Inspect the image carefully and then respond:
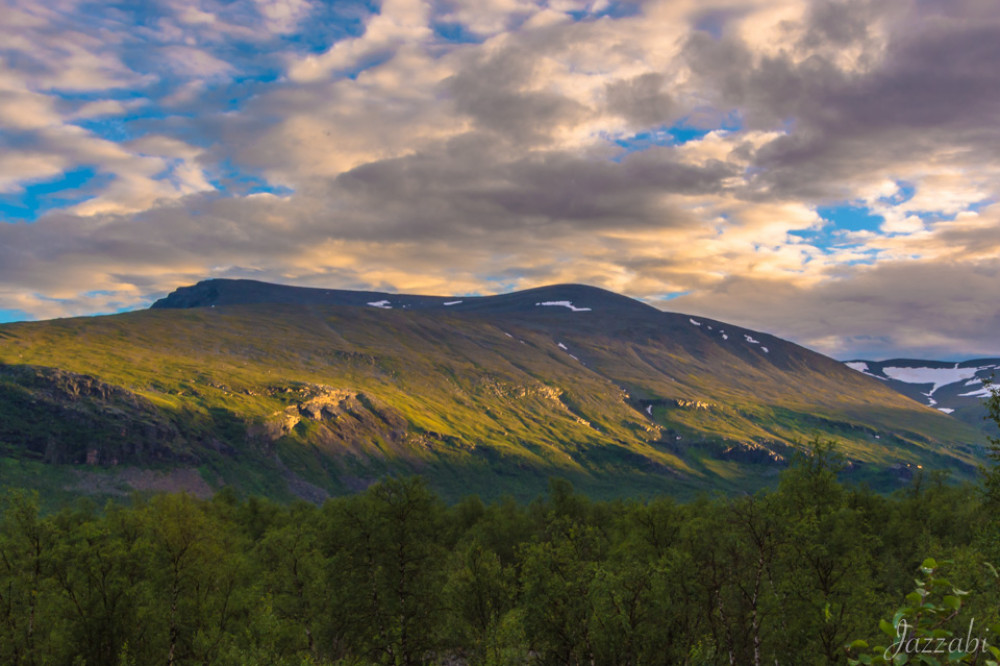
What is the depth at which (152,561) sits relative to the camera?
205ft

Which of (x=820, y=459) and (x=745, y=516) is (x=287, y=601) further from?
(x=820, y=459)

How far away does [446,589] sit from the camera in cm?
6303

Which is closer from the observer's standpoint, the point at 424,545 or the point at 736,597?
the point at 736,597

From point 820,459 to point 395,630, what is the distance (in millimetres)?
43291

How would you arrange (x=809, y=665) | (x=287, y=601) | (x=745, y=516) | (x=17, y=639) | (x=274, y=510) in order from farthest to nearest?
(x=274, y=510), (x=287, y=601), (x=17, y=639), (x=745, y=516), (x=809, y=665)

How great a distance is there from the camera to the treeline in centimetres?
4841

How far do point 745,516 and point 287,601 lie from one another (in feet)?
172

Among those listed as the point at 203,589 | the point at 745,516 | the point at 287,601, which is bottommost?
the point at 287,601

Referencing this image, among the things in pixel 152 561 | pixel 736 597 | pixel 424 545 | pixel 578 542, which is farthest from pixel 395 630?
pixel 736 597

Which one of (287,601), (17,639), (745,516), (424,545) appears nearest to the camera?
(745,516)

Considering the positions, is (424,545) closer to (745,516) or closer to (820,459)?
(745,516)

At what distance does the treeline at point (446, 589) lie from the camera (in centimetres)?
4841

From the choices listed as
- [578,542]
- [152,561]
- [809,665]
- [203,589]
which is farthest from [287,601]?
[809,665]

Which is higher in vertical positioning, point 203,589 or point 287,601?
point 203,589
